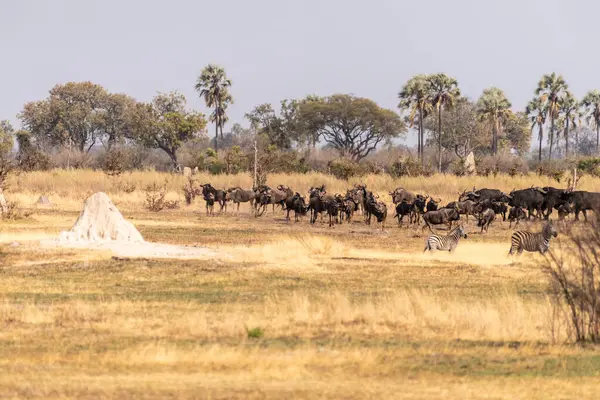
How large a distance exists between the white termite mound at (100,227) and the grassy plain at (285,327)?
1.47 metres

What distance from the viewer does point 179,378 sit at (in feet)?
37.1

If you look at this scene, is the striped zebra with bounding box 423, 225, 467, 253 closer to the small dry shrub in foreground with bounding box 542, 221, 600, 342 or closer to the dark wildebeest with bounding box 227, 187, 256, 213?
the small dry shrub in foreground with bounding box 542, 221, 600, 342

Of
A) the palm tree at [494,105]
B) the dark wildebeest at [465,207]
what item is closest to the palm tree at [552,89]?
the palm tree at [494,105]

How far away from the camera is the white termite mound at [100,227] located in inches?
1048

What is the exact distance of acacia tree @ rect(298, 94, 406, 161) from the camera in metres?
95.8

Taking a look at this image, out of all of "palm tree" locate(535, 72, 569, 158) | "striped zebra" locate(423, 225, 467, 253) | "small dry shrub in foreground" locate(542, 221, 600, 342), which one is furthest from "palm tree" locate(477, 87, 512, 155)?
"small dry shrub in foreground" locate(542, 221, 600, 342)

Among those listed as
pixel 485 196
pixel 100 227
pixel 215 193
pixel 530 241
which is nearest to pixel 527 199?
pixel 485 196

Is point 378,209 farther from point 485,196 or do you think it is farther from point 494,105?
point 494,105

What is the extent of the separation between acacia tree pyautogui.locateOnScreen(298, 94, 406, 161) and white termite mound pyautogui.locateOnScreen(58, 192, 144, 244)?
67857mm

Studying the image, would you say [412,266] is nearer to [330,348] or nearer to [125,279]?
[125,279]

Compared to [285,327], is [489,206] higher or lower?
higher

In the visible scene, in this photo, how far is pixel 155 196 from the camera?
4928cm

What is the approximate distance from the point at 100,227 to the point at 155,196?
73.8 ft

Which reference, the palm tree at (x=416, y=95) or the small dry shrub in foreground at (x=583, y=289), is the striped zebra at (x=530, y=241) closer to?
the small dry shrub in foreground at (x=583, y=289)
